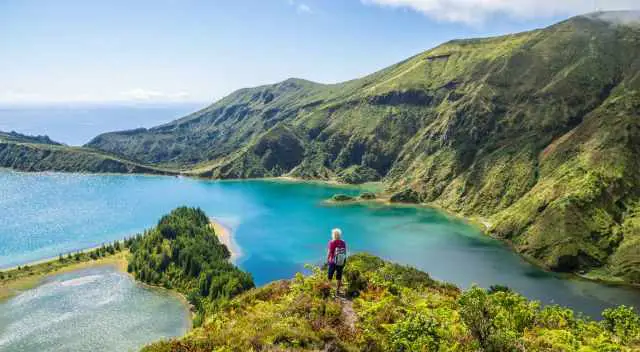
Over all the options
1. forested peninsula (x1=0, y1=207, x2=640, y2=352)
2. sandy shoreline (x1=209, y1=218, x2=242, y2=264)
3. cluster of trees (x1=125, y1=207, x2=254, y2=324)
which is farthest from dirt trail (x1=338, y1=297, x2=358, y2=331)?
sandy shoreline (x1=209, y1=218, x2=242, y2=264)

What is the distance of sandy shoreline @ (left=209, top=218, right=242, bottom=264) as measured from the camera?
473 ft

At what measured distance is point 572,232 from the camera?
137875 mm

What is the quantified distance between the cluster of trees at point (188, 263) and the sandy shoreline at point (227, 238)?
3255 millimetres

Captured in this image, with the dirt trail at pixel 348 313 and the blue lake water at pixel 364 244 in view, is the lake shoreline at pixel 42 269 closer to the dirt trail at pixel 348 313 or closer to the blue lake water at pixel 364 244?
the blue lake water at pixel 364 244

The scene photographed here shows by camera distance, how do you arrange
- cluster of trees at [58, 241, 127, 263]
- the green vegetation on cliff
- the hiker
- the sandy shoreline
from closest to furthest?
the green vegetation on cliff < the hiker < cluster of trees at [58, 241, 127, 263] < the sandy shoreline

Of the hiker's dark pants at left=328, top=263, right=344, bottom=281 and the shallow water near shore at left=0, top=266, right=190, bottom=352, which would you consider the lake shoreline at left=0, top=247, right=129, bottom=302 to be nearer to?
the shallow water near shore at left=0, top=266, right=190, bottom=352

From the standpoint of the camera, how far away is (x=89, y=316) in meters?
97.2

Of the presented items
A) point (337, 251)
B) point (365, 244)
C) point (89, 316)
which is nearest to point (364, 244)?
point (365, 244)

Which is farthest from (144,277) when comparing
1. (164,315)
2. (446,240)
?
(446,240)

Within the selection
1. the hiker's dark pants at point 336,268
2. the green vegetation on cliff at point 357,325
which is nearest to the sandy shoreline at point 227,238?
the green vegetation on cliff at point 357,325

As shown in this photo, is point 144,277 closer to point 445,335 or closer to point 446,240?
point 446,240

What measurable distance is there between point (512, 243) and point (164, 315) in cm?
10807

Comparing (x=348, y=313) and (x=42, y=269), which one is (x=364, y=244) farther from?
(x=348, y=313)

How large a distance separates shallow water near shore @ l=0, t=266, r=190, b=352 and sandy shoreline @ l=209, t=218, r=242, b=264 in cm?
3251
